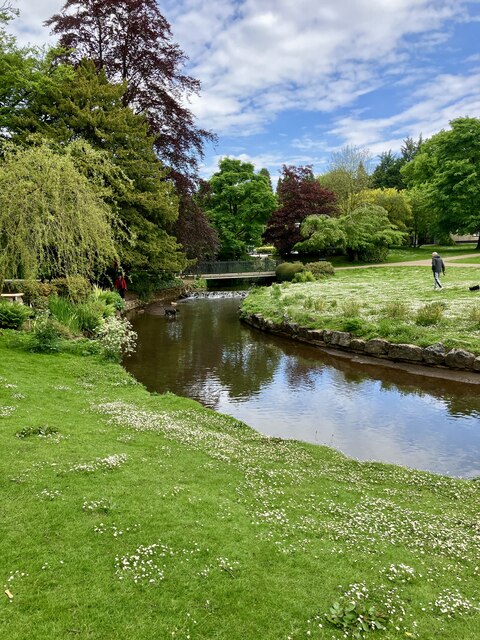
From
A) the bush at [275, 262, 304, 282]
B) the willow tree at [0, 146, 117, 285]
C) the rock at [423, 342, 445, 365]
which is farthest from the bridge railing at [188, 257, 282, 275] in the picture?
the willow tree at [0, 146, 117, 285]

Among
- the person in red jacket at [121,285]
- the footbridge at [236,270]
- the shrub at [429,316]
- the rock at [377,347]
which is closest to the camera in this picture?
the rock at [377,347]

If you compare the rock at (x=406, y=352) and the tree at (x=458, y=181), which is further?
the tree at (x=458, y=181)

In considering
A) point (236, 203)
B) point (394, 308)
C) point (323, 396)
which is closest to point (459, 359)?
point (323, 396)

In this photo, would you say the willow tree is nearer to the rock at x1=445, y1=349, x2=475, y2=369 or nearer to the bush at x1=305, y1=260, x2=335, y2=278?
the rock at x1=445, y1=349, x2=475, y2=369

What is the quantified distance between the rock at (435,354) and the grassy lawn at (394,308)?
1.08ft

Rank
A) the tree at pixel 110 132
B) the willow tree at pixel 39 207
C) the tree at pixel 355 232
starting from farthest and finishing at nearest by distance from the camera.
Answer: the tree at pixel 355 232 → the tree at pixel 110 132 → the willow tree at pixel 39 207

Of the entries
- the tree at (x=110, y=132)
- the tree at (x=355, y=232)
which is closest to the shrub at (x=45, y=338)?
the tree at (x=110, y=132)

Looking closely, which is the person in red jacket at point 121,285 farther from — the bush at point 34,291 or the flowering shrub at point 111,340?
the flowering shrub at point 111,340

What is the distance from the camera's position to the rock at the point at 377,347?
17.2 meters

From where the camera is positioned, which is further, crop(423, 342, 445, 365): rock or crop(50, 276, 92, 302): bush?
crop(50, 276, 92, 302): bush

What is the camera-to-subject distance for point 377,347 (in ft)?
57.3

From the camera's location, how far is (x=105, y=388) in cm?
1178

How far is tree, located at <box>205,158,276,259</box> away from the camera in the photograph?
56.3 metres

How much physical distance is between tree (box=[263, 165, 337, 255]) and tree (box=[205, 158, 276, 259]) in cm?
253
